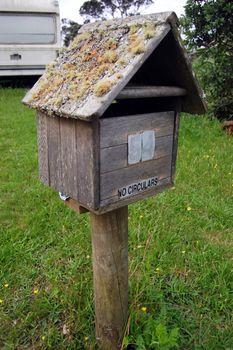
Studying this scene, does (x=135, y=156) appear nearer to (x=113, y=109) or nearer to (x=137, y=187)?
(x=137, y=187)

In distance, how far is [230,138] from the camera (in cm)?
534

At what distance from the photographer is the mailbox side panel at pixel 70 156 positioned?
4.64ft

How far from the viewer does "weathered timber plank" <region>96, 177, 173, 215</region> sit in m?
1.50

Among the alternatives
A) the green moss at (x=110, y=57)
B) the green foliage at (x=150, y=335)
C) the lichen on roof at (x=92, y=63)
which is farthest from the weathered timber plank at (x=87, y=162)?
the green foliage at (x=150, y=335)

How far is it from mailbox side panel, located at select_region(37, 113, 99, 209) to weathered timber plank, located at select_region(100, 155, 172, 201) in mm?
50

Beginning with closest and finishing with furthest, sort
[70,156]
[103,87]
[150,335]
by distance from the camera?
1. [103,87]
2. [70,156]
3. [150,335]

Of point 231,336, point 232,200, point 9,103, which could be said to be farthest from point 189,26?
point 231,336

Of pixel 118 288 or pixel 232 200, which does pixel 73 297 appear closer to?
pixel 118 288

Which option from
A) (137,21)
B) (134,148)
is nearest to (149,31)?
(137,21)

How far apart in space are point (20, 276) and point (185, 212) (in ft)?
4.94

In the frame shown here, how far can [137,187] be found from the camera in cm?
163

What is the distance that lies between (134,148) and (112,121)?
18 centimetres

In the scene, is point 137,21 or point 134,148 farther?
point 134,148

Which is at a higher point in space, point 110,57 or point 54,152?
point 110,57
